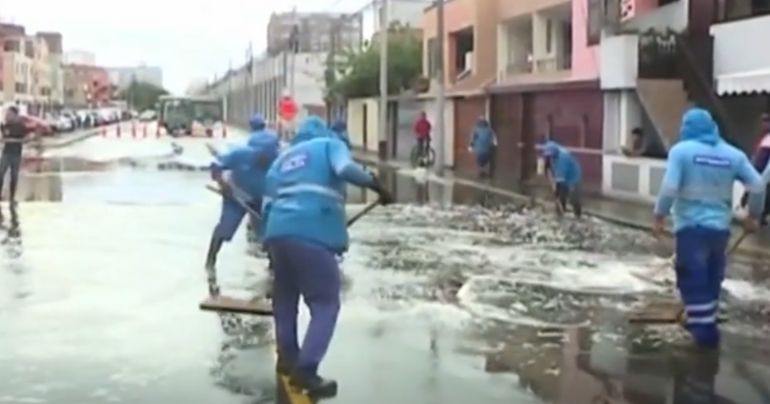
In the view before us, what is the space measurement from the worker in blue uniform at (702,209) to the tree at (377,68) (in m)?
48.7

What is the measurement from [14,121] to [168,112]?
65227 millimetres

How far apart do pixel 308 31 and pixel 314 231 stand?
379ft

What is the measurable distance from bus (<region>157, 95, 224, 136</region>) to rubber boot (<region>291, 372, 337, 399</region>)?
253 ft

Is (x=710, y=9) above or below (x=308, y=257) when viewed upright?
above

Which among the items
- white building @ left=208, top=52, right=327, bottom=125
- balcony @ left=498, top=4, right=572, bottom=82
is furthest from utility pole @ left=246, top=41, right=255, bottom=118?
balcony @ left=498, top=4, right=572, bottom=82

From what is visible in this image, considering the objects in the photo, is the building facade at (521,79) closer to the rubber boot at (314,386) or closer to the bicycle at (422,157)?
the bicycle at (422,157)

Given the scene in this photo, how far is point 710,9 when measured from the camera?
27.8m

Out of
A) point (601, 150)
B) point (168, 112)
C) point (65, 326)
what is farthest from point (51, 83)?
point (65, 326)

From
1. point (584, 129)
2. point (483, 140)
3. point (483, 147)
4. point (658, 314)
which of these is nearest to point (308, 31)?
point (483, 140)

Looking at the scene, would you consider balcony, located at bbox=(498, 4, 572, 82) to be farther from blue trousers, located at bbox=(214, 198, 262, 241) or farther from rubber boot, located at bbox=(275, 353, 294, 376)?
rubber boot, located at bbox=(275, 353, 294, 376)

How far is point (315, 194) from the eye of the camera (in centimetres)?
801

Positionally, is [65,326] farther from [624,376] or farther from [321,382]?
[624,376]

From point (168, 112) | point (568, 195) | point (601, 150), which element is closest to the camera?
point (568, 195)

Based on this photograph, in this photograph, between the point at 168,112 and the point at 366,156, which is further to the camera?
the point at 168,112
